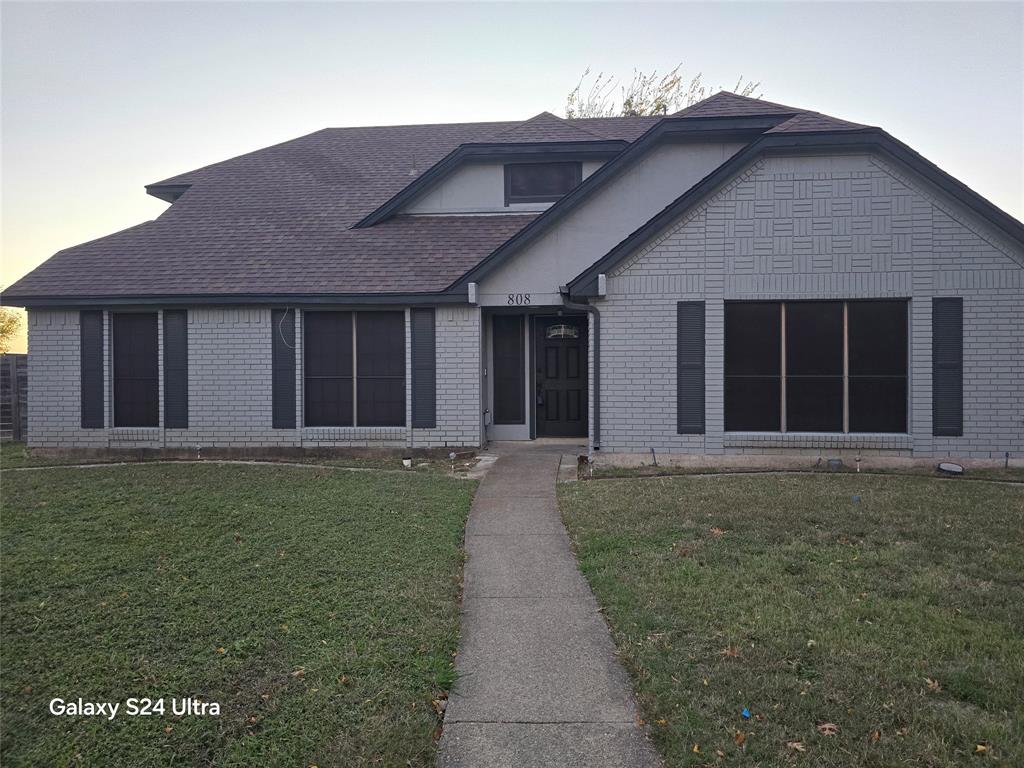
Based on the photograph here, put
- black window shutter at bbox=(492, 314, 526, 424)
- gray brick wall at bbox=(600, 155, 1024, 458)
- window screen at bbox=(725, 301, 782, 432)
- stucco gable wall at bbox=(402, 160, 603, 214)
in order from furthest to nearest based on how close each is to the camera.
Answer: stucco gable wall at bbox=(402, 160, 603, 214), black window shutter at bbox=(492, 314, 526, 424), window screen at bbox=(725, 301, 782, 432), gray brick wall at bbox=(600, 155, 1024, 458)

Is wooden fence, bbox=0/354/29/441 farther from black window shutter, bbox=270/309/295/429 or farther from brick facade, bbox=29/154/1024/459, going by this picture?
brick facade, bbox=29/154/1024/459

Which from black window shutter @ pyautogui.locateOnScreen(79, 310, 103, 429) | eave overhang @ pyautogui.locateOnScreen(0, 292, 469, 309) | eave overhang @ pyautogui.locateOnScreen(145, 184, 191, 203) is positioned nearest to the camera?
eave overhang @ pyautogui.locateOnScreen(0, 292, 469, 309)

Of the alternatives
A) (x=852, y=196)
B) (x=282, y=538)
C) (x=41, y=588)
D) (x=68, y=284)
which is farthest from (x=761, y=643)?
(x=68, y=284)

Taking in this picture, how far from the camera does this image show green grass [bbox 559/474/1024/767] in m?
3.64

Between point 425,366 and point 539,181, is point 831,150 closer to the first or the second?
point 539,181

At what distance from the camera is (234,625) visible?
5039 mm

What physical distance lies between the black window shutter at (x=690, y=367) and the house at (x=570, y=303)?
0.04 meters

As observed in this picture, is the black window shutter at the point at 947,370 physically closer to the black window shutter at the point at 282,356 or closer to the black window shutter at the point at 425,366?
the black window shutter at the point at 425,366

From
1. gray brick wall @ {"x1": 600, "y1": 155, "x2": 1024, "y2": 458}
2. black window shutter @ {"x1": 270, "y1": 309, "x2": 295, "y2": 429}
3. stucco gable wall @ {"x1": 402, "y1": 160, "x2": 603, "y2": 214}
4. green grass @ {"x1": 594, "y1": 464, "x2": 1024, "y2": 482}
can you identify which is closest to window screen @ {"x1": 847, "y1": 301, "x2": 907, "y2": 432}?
gray brick wall @ {"x1": 600, "y1": 155, "x2": 1024, "y2": 458}

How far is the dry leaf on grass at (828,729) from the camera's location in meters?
3.63

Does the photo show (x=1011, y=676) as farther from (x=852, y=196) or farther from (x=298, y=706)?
(x=852, y=196)

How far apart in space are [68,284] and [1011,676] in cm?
1525

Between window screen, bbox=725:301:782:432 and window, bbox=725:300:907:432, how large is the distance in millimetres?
16

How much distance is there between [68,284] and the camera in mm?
13664
